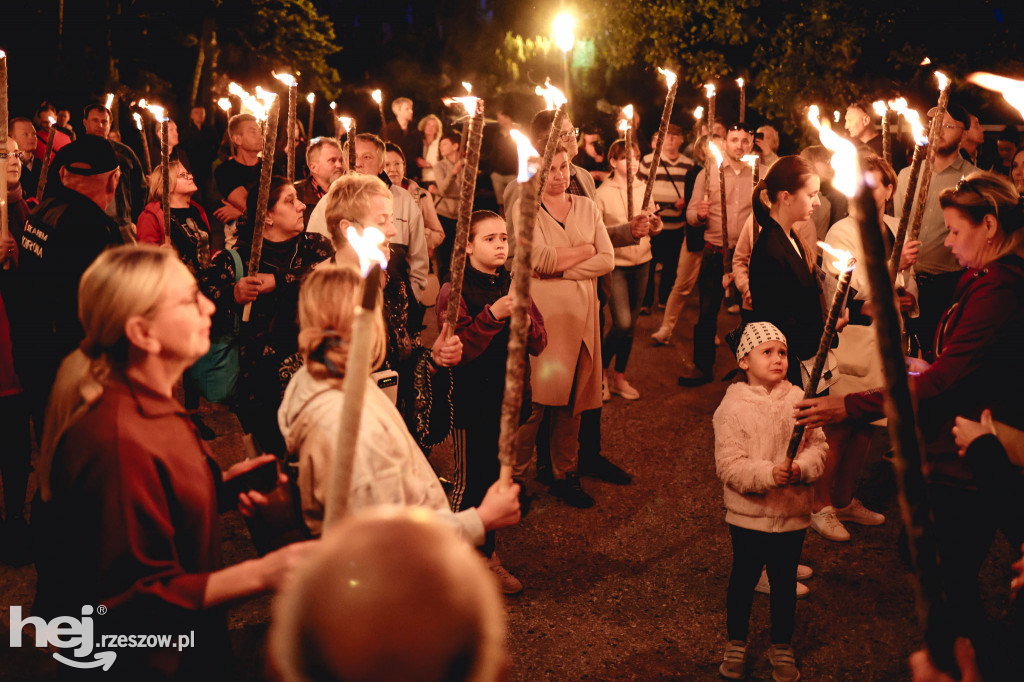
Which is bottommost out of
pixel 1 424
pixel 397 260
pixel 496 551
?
pixel 496 551

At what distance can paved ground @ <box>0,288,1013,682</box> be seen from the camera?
408 cm

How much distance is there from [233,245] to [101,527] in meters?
4.40

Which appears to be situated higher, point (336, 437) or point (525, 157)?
point (525, 157)

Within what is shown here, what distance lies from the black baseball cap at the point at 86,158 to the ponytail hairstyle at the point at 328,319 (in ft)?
9.08

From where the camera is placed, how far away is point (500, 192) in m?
11.0

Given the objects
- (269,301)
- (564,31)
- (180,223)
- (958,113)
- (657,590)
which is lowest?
(657,590)

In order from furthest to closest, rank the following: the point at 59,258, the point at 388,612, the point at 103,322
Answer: the point at 59,258
the point at 103,322
the point at 388,612

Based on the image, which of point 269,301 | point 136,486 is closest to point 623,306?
point 269,301

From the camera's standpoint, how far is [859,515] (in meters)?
5.65

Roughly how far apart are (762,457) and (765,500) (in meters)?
0.22

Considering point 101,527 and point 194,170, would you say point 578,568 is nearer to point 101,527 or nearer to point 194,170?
point 101,527

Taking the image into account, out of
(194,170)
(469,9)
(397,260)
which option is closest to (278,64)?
(469,9)

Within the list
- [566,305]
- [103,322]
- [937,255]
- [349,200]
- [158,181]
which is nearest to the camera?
[103,322]

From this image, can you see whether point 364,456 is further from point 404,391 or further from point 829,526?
point 829,526
